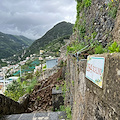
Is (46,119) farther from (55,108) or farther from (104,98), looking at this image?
(104,98)

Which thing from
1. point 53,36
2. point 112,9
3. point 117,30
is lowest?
point 117,30

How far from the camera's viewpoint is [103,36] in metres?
3.09

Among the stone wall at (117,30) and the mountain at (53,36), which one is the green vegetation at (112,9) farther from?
the mountain at (53,36)

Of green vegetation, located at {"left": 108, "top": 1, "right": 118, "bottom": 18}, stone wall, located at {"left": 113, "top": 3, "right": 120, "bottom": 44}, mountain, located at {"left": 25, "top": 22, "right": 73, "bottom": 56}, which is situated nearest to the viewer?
stone wall, located at {"left": 113, "top": 3, "right": 120, "bottom": 44}

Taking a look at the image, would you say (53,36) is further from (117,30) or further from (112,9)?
(117,30)

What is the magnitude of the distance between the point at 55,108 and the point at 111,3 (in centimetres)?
542

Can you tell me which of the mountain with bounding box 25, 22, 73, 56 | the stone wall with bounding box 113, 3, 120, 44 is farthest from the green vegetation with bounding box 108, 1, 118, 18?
the mountain with bounding box 25, 22, 73, 56

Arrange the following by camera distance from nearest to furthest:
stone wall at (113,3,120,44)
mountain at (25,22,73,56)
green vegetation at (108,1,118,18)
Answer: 1. stone wall at (113,3,120,44)
2. green vegetation at (108,1,118,18)
3. mountain at (25,22,73,56)

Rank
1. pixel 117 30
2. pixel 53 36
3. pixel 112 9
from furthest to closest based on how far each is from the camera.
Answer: pixel 53 36, pixel 112 9, pixel 117 30

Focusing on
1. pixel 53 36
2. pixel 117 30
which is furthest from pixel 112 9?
pixel 53 36

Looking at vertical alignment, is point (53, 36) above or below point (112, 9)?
above

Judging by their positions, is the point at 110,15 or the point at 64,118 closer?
the point at 110,15

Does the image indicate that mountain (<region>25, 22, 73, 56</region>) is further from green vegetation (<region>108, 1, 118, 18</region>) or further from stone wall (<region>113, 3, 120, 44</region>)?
stone wall (<region>113, 3, 120, 44</region>)

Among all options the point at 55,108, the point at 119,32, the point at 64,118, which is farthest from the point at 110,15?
the point at 55,108
